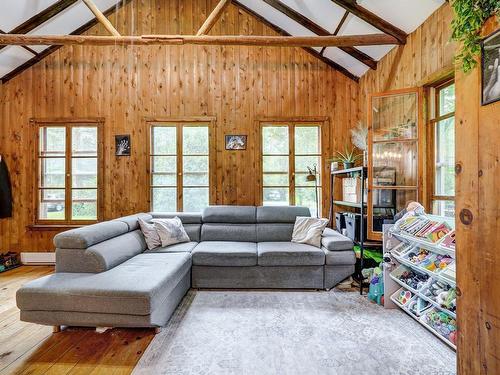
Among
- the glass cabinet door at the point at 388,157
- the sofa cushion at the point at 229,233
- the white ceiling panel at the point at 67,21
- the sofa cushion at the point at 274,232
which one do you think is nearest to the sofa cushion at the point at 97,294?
the sofa cushion at the point at 229,233

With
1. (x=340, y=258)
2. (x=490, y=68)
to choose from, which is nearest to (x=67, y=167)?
(x=340, y=258)

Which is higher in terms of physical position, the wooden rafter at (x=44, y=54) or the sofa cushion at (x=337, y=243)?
the wooden rafter at (x=44, y=54)

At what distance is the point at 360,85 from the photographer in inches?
175

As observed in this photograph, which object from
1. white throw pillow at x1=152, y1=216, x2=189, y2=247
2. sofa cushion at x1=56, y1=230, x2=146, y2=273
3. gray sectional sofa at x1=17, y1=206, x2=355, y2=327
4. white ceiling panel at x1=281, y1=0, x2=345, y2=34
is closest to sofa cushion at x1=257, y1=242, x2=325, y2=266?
gray sectional sofa at x1=17, y1=206, x2=355, y2=327

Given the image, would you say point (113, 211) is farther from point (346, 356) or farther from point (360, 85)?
point (360, 85)

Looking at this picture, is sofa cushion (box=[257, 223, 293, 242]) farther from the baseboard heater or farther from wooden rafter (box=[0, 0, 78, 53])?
wooden rafter (box=[0, 0, 78, 53])

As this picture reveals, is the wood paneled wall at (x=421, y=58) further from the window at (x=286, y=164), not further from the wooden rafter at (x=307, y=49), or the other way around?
the window at (x=286, y=164)

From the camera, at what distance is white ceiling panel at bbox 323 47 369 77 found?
408cm

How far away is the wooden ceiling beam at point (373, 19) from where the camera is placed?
3111mm

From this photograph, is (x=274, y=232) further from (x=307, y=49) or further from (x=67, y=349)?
(x=307, y=49)

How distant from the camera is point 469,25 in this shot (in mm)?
1254

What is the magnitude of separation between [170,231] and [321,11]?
3.38m

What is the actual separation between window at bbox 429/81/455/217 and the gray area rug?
1.20 meters

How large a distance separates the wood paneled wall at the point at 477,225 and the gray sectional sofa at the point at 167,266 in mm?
1931
